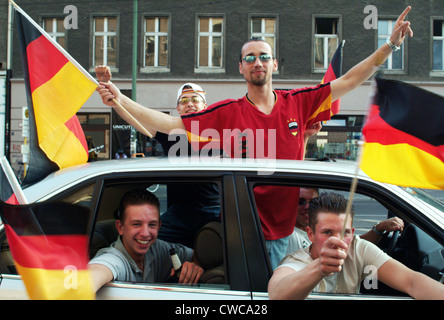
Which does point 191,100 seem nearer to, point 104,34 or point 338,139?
point 338,139

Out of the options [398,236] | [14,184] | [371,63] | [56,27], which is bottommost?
[398,236]

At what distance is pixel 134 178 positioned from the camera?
205 centimetres

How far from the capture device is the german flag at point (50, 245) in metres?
1.72

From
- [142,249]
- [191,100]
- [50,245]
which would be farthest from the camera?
[191,100]

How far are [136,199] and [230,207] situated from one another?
0.57 metres

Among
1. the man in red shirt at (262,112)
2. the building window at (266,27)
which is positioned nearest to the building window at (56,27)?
the building window at (266,27)

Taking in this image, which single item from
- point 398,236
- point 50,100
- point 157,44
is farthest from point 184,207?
point 157,44

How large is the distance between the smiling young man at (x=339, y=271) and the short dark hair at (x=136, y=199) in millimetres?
777

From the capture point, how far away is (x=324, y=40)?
16.7 m

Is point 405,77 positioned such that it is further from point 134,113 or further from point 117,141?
point 134,113

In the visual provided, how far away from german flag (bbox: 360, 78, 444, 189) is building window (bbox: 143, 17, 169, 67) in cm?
1565

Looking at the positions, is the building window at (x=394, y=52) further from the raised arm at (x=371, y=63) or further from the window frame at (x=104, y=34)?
the raised arm at (x=371, y=63)

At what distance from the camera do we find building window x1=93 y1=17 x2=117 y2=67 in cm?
1697

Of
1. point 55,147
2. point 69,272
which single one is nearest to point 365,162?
point 69,272
